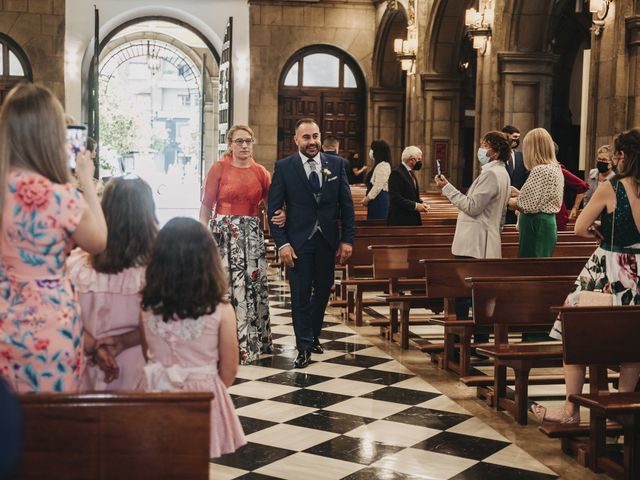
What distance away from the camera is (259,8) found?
2066 cm

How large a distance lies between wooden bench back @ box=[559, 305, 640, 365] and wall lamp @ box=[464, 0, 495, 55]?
10.2 meters

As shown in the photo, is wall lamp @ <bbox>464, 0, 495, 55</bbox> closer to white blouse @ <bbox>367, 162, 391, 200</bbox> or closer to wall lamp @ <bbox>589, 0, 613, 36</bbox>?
wall lamp @ <bbox>589, 0, 613, 36</bbox>

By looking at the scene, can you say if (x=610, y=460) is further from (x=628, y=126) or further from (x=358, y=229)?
(x=628, y=126)

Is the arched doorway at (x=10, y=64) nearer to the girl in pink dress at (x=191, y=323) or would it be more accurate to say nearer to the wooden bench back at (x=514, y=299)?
the wooden bench back at (x=514, y=299)

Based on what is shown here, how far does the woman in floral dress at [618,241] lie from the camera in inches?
203

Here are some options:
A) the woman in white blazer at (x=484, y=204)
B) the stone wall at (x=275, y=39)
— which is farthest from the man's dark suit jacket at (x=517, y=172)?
the stone wall at (x=275, y=39)

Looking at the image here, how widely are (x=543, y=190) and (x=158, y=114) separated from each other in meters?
41.1

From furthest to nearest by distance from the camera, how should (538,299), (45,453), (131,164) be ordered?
(131,164), (538,299), (45,453)

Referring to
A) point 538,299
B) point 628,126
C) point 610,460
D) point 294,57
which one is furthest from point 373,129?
point 610,460

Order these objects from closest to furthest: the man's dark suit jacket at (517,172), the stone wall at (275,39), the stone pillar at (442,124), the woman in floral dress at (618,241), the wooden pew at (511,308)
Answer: the woman in floral dress at (618,241), the wooden pew at (511,308), the man's dark suit jacket at (517,172), the stone pillar at (442,124), the stone wall at (275,39)

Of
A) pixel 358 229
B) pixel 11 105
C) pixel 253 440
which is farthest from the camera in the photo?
pixel 358 229

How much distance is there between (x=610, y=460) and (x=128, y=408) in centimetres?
287

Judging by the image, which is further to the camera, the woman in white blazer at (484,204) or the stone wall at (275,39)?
the stone wall at (275,39)

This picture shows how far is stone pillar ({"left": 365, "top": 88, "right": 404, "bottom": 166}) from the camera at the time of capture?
2145 centimetres
